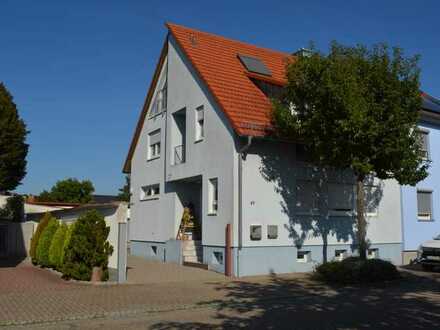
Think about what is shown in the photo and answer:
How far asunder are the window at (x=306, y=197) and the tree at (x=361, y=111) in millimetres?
2762

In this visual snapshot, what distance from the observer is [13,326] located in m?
8.74

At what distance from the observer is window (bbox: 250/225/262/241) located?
53.7ft

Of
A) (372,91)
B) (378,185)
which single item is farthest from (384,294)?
(378,185)

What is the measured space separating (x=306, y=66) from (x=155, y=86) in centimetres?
1031

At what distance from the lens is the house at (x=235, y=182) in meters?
16.7

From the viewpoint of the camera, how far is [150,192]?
77.9ft

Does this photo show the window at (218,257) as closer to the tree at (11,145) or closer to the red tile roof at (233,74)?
the red tile roof at (233,74)

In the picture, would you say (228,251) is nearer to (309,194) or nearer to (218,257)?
(218,257)

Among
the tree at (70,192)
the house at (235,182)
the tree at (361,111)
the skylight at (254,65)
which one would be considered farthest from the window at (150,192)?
the tree at (70,192)

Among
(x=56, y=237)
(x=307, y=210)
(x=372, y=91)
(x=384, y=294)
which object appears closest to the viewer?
(x=384, y=294)

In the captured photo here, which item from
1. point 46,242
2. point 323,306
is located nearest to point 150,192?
point 46,242

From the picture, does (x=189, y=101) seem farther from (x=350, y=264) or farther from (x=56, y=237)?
(x=350, y=264)

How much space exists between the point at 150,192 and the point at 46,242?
6.90 metres

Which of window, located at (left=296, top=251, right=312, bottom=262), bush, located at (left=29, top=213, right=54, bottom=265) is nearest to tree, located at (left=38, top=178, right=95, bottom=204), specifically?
bush, located at (left=29, top=213, right=54, bottom=265)
